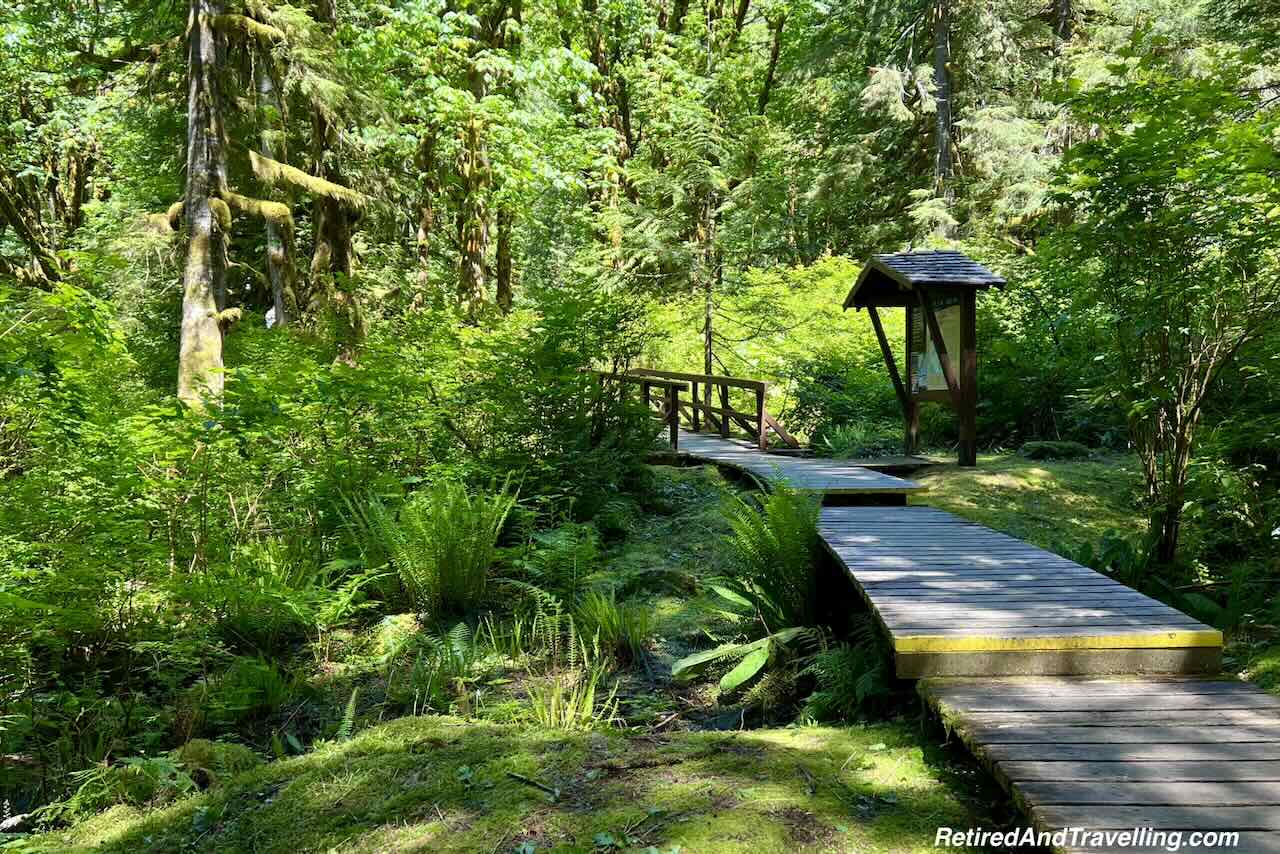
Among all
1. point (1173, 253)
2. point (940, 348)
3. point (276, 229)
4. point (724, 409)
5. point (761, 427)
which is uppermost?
point (276, 229)

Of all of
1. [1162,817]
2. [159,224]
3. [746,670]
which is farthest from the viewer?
[159,224]

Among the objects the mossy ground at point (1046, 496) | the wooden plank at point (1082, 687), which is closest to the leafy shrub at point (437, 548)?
the wooden plank at point (1082, 687)

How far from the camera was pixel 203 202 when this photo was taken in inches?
355

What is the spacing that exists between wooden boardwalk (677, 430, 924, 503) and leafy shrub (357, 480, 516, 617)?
7.51ft

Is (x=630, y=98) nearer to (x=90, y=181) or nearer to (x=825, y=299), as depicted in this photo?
(x=825, y=299)

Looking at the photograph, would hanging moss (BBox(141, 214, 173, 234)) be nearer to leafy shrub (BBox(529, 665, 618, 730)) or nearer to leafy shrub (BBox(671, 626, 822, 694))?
leafy shrub (BBox(529, 665, 618, 730))

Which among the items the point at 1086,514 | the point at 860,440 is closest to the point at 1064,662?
the point at 1086,514

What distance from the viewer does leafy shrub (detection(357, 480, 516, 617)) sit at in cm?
542

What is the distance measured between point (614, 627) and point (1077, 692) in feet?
8.48

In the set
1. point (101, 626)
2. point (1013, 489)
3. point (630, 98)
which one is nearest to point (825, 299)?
point (630, 98)

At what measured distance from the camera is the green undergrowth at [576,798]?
2.34 m

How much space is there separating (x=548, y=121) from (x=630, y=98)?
953 cm

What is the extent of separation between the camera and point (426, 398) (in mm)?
7586

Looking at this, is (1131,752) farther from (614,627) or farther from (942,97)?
(942,97)
